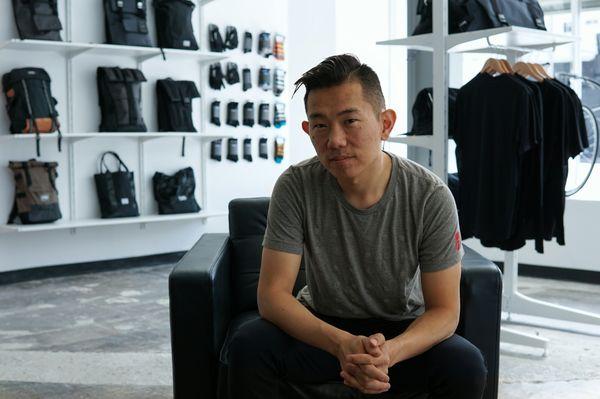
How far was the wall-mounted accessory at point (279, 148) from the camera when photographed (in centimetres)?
634

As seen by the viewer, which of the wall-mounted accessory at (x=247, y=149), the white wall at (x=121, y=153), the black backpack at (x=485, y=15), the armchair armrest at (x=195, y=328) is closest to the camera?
the armchair armrest at (x=195, y=328)

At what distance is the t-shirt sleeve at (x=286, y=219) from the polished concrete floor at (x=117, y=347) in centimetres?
116

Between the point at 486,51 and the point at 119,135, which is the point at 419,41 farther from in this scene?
the point at 119,135

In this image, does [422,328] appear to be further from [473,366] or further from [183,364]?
[183,364]

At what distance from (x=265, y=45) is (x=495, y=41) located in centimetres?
284

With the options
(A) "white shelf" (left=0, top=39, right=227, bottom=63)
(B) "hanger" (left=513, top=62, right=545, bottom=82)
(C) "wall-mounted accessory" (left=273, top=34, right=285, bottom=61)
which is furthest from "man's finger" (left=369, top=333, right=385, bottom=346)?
(C) "wall-mounted accessory" (left=273, top=34, right=285, bottom=61)

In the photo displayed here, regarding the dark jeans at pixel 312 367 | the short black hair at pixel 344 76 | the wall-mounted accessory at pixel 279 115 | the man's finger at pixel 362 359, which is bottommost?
the dark jeans at pixel 312 367

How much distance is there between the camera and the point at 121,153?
18.1 feet

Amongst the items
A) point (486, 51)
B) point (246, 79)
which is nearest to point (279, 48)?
point (246, 79)

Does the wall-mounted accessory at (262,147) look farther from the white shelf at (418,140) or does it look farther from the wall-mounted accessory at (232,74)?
the white shelf at (418,140)

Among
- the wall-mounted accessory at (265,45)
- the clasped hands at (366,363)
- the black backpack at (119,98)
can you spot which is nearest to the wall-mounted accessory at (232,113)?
the wall-mounted accessory at (265,45)

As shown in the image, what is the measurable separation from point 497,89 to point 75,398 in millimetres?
2240

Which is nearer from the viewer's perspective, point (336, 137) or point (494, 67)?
point (336, 137)

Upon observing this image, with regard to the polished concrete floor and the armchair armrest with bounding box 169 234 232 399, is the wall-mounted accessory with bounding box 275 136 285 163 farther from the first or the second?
the armchair armrest with bounding box 169 234 232 399
